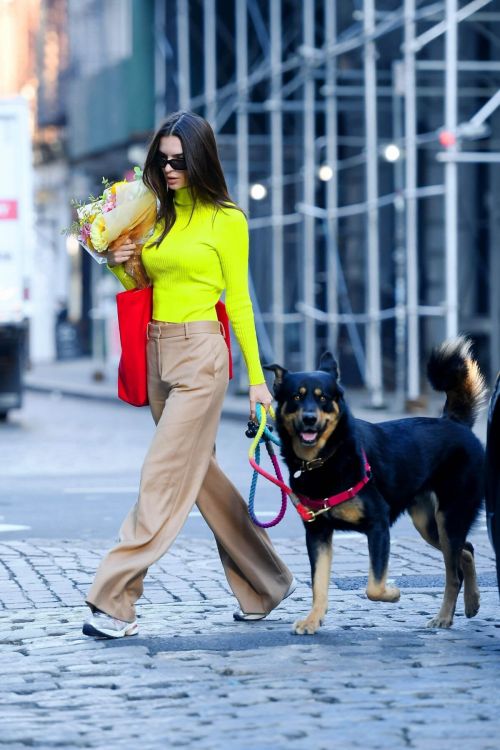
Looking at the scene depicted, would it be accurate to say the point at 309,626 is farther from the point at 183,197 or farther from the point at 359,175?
the point at 359,175

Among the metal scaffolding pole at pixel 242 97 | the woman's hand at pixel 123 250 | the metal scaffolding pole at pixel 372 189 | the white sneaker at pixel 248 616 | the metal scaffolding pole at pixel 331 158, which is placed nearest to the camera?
the woman's hand at pixel 123 250

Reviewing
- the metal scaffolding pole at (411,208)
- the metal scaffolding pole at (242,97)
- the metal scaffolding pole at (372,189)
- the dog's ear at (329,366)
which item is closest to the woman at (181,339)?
the dog's ear at (329,366)

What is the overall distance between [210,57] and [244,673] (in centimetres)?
2168

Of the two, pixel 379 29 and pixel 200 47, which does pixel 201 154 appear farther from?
pixel 200 47

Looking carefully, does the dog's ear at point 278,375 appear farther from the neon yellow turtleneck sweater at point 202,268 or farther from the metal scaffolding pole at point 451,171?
the metal scaffolding pole at point 451,171

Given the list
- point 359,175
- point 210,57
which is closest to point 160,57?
point 210,57

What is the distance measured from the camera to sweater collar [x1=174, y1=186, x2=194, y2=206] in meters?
6.57

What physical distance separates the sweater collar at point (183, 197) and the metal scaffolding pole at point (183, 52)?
21744mm

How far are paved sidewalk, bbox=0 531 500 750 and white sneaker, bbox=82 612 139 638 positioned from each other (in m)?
0.04

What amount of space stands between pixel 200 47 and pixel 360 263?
671 cm

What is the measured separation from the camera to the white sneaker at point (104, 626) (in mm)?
6414

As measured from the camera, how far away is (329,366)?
673cm

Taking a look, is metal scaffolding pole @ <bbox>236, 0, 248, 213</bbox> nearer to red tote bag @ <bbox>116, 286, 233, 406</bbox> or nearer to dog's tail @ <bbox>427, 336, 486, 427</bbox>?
dog's tail @ <bbox>427, 336, 486, 427</bbox>

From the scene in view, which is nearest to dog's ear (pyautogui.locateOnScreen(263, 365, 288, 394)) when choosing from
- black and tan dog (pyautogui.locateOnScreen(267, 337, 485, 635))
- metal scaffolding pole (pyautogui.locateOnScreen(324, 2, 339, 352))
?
black and tan dog (pyautogui.locateOnScreen(267, 337, 485, 635))
